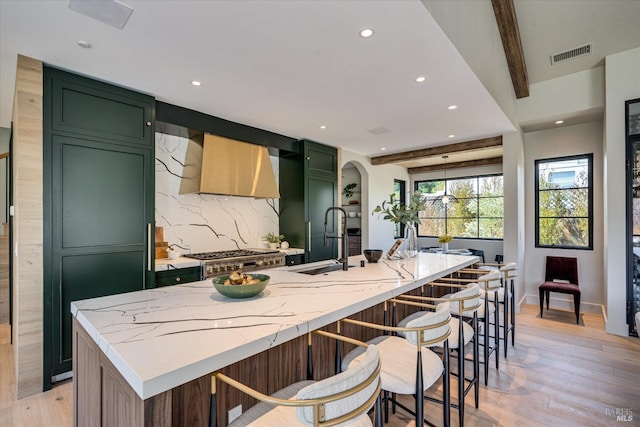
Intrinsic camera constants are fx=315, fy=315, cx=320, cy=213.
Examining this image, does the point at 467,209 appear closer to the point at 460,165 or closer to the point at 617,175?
the point at 460,165

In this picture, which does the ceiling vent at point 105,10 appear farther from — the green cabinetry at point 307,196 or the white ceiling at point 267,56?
the green cabinetry at point 307,196

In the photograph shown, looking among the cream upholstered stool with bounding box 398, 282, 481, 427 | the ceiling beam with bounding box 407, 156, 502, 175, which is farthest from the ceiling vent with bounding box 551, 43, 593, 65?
the cream upholstered stool with bounding box 398, 282, 481, 427

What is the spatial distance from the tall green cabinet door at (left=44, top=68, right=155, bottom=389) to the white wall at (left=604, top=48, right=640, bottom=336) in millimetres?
5160

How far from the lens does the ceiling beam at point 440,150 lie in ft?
16.5

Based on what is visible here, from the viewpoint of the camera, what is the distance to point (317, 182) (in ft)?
16.9

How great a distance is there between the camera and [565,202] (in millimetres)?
4980

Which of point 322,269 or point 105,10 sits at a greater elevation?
point 105,10

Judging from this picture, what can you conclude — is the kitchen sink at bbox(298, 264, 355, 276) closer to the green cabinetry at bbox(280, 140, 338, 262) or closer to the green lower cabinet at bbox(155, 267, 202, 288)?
the green lower cabinet at bbox(155, 267, 202, 288)

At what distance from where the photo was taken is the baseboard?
4.66m

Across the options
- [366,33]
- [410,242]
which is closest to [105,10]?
[366,33]

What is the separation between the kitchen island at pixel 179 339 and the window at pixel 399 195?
642cm

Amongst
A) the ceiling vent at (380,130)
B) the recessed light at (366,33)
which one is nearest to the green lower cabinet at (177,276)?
the recessed light at (366,33)

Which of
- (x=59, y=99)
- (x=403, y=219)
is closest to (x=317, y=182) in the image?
(x=403, y=219)

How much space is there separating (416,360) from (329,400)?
0.86 m
